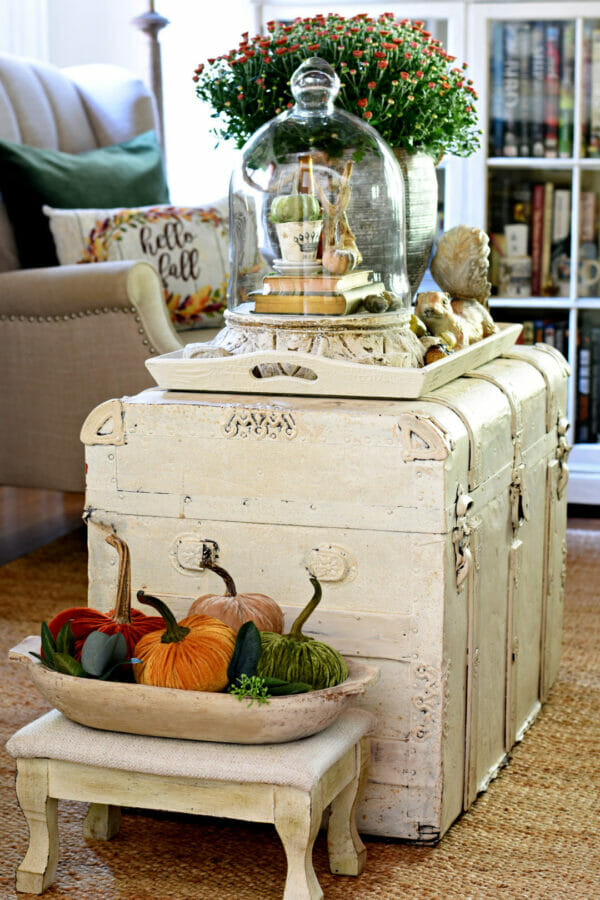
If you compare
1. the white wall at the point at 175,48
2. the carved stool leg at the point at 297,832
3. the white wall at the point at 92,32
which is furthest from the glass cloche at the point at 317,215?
the white wall at the point at 92,32

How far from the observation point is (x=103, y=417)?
1.40 metres

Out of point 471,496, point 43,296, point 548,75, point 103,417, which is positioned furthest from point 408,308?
point 548,75

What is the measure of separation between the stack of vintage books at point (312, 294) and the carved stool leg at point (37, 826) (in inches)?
23.9

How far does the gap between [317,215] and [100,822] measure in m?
0.77

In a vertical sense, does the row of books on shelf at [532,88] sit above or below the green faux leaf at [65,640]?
above

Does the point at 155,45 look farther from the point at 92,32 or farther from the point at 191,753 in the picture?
the point at 191,753

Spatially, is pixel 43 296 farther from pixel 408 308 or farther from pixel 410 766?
pixel 410 766

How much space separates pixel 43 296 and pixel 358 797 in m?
1.36

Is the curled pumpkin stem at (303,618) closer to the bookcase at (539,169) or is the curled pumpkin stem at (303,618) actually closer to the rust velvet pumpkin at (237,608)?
the rust velvet pumpkin at (237,608)

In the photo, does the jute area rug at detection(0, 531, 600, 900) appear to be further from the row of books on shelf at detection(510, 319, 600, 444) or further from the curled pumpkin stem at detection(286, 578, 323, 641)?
the row of books on shelf at detection(510, 319, 600, 444)

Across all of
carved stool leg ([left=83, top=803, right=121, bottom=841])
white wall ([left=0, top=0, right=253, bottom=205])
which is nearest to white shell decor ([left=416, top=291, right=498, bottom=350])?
carved stool leg ([left=83, top=803, right=121, bottom=841])

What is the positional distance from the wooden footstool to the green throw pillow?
1535 millimetres

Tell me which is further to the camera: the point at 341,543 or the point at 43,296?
the point at 43,296

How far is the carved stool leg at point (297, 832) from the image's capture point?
1146 millimetres
